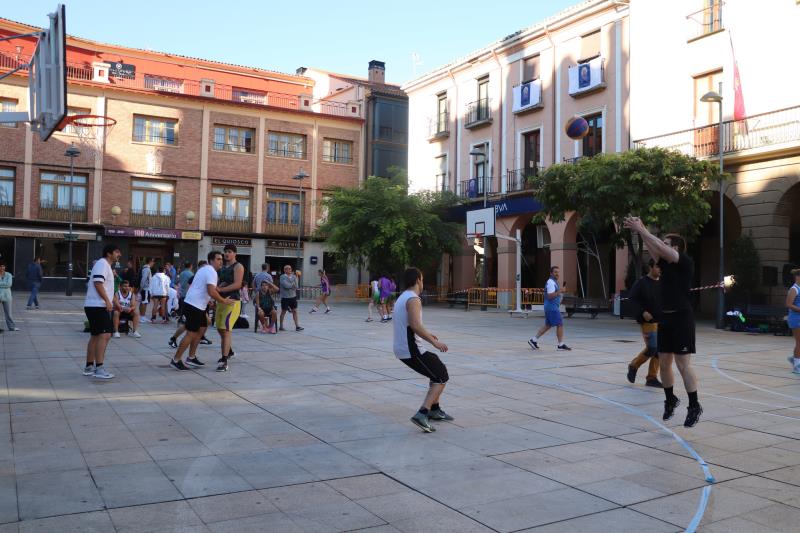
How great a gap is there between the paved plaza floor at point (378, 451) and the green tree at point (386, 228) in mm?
21734

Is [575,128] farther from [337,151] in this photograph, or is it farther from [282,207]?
[337,151]

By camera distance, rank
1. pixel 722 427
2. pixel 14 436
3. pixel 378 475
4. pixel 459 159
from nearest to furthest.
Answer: pixel 378 475 < pixel 14 436 < pixel 722 427 < pixel 459 159

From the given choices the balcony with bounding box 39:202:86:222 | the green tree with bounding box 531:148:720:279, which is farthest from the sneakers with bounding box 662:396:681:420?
the balcony with bounding box 39:202:86:222

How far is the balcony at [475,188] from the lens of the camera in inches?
1351

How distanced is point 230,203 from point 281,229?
350 cm

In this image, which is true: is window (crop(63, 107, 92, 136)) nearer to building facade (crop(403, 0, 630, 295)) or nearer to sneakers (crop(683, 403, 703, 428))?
building facade (crop(403, 0, 630, 295))

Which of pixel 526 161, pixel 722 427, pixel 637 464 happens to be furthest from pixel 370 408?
pixel 526 161

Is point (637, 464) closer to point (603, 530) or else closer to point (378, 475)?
point (603, 530)

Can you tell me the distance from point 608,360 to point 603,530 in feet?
28.1

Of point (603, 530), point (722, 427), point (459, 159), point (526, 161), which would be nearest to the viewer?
point (603, 530)

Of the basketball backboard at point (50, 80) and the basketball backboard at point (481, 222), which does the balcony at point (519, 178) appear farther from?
A: the basketball backboard at point (50, 80)

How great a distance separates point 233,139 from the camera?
42219 millimetres

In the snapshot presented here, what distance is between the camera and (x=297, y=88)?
5031 centimetres

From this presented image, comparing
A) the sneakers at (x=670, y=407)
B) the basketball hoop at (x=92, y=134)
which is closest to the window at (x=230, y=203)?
the basketball hoop at (x=92, y=134)
